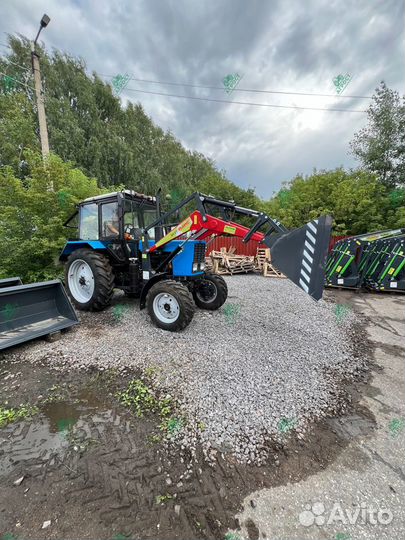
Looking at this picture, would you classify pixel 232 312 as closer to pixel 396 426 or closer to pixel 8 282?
pixel 396 426

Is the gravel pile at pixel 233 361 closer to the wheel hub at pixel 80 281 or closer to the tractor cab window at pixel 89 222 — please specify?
the wheel hub at pixel 80 281

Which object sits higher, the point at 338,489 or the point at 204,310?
the point at 204,310

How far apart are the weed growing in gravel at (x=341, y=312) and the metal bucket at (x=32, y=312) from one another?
5382 mm

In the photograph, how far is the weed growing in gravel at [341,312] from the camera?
17.4 feet

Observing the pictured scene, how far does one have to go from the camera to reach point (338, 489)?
1.68 metres

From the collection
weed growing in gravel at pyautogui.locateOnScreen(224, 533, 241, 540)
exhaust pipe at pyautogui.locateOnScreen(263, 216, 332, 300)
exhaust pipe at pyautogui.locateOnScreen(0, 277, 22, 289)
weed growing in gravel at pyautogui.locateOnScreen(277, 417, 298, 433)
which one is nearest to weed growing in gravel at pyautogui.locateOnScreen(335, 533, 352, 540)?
weed growing in gravel at pyautogui.locateOnScreen(224, 533, 241, 540)

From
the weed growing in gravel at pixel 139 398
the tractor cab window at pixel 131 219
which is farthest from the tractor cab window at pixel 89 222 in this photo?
the weed growing in gravel at pixel 139 398

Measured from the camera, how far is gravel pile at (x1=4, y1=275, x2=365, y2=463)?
218 cm

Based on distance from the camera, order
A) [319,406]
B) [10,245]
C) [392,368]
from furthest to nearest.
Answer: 1. [10,245]
2. [392,368]
3. [319,406]

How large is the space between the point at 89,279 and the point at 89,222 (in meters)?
1.25

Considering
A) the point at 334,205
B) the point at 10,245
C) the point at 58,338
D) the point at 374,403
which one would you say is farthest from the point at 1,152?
the point at 334,205

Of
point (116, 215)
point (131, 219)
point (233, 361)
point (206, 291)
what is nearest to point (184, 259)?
point (206, 291)

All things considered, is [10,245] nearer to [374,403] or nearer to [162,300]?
[162,300]

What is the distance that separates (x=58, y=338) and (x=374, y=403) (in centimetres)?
435
